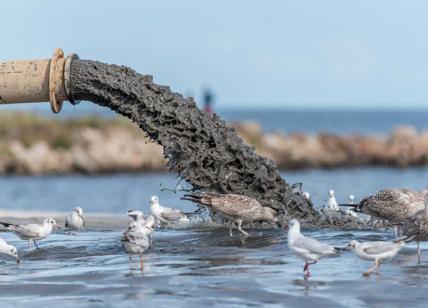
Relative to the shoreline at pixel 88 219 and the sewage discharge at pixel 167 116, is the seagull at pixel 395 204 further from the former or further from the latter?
the shoreline at pixel 88 219

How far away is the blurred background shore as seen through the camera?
49781 millimetres

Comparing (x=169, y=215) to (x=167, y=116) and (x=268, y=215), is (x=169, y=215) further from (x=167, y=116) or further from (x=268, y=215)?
(x=268, y=215)

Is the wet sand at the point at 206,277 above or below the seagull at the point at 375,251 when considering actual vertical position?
below

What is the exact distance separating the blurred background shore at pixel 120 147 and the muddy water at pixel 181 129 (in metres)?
32.0

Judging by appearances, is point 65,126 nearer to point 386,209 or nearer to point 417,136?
point 417,136

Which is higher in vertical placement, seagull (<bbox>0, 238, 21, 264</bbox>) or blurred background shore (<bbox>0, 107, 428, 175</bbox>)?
blurred background shore (<bbox>0, 107, 428, 175</bbox>)

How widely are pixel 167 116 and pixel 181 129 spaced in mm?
283

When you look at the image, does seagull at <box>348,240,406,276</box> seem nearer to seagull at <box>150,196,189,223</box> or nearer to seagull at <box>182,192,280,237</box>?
seagull at <box>182,192,280,237</box>

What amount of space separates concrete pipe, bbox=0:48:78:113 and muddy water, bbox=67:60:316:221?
16 centimetres

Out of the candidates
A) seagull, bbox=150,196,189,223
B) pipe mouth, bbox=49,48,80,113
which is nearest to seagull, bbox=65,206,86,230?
seagull, bbox=150,196,189,223

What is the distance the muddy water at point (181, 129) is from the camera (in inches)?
655

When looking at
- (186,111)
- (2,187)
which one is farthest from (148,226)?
(2,187)

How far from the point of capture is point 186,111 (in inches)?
664

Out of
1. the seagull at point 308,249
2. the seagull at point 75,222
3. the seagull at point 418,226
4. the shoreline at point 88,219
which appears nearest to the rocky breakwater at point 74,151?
the shoreline at point 88,219
